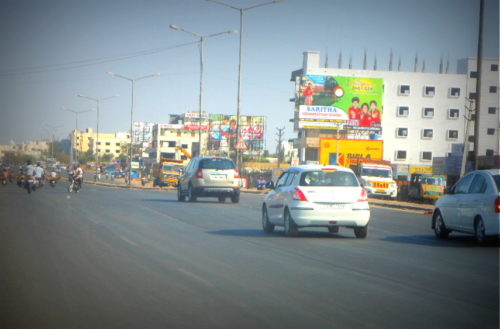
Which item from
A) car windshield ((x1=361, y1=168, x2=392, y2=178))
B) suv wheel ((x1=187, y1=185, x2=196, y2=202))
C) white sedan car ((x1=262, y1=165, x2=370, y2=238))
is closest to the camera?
white sedan car ((x1=262, y1=165, x2=370, y2=238))

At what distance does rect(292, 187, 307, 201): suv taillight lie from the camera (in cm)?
1549

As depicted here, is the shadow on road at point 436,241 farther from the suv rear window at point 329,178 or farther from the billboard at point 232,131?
the billboard at point 232,131

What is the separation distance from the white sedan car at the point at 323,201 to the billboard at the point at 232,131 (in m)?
97.7

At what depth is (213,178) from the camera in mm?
30766

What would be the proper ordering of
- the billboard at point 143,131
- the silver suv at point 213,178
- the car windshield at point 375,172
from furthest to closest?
the billboard at point 143,131 < the car windshield at point 375,172 < the silver suv at point 213,178

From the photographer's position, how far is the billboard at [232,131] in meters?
116

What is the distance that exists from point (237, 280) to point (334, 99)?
229 feet

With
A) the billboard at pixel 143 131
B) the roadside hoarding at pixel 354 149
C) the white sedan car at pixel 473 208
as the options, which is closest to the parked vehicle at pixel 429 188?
the roadside hoarding at pixel 354 149

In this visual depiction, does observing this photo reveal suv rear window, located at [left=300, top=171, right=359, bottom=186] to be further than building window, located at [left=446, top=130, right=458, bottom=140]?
No

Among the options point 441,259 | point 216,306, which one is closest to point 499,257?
point 441,259

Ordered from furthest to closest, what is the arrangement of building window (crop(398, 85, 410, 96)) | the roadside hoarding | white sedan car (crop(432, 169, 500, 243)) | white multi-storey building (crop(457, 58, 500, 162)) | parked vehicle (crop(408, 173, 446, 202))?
white multi-storey building (crop(457, 58, 500, 162)), building window (crop(398, 85, 410, 96)), the roadside hoarding, parked vehicle (crop(408, 173, 446, 202)), white sedan car (crop(432, 169, 500, 243))

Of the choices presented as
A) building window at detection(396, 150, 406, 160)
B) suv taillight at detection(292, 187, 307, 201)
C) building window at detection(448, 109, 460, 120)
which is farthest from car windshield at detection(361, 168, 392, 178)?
building window at detection(448, 109, 460, 120)

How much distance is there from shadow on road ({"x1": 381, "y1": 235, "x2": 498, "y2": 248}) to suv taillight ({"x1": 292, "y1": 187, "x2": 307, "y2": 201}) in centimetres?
224

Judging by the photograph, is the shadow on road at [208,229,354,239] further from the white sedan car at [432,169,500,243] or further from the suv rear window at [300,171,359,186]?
the white sedan car at [432,169,500,243]
